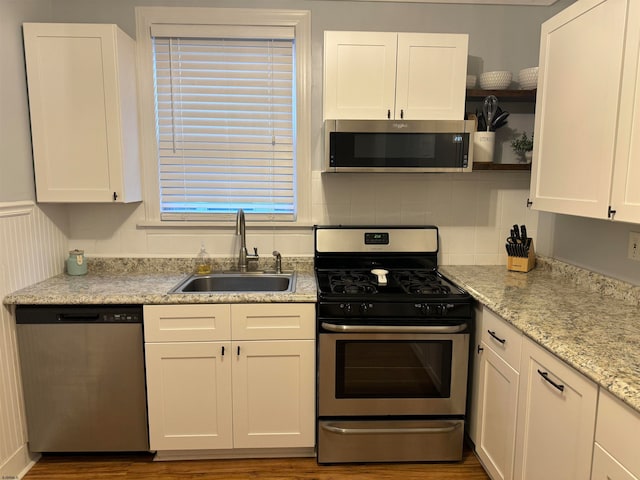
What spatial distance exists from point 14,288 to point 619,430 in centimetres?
253

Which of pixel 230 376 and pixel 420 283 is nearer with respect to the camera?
pixel 230 376

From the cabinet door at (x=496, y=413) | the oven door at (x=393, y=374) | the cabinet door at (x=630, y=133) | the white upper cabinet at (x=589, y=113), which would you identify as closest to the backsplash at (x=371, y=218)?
the white upper cabinet at (x=589, y=113)

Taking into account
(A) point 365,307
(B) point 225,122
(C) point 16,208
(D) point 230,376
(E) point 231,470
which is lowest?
(E) point 231,470

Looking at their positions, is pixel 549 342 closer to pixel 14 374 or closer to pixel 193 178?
pixel 193 178

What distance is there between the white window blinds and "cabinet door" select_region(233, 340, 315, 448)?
897 mm

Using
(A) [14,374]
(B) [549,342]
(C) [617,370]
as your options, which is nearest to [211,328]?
(A) [14,374]

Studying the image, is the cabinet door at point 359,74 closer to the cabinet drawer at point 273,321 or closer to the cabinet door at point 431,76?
the cabinet door at point 431,76

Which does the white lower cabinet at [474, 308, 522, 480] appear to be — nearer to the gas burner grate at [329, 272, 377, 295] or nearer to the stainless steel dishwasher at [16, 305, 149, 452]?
the gas burner grate at [329, 272, 377, 295]

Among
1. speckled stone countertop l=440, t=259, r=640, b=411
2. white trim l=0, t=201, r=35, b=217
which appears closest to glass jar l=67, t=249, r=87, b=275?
white trim l=0, t=201, r=35, b=217

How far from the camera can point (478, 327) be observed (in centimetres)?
212

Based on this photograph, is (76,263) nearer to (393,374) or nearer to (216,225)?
(216,225)

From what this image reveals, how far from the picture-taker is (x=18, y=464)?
2.13 metres

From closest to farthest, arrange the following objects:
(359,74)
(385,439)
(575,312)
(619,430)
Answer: (619,430) → (575,312) → (385,439) → (359,74)

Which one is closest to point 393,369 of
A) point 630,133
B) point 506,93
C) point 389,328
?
point 389,328
